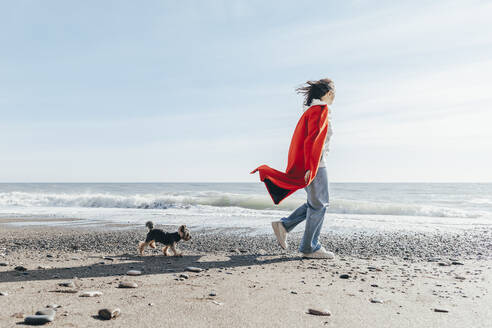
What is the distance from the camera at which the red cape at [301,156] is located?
4.66m

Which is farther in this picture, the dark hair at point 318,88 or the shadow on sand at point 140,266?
the dark hair at point 318,88

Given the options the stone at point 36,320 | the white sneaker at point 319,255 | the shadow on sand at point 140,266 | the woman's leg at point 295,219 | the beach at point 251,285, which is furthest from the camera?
the woman's leg at point 295,219

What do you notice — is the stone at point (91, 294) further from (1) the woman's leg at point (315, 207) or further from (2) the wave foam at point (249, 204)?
(2) the wave foam at point (249, 204)

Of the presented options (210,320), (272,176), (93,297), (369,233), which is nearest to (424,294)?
(210,320)

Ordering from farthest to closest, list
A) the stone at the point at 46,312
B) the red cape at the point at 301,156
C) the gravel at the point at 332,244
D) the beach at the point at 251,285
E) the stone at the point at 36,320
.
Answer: the gravel at the point at 332,244 < the red cape at the point at 301,156 < the beach at the point at 251,285 < the stone at the point at 46,312 < the stone at the point at 36,320

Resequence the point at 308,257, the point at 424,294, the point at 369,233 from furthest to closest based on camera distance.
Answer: the point at 369,233 → the point at 308,257 → the point at 424,294

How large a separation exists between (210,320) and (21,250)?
4.47 m

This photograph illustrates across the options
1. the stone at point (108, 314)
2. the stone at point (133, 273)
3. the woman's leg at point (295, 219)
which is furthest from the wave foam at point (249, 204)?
the stone at point (108, 314)

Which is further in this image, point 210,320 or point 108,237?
point 108,237

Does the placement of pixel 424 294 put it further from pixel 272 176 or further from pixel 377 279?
pixel 272 176

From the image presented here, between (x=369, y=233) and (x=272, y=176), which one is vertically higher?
(x=272, y=176)

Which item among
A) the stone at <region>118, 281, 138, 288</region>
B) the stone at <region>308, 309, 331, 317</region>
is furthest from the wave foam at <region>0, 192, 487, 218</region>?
the stone at <region>118, 281, 138, 288</region>

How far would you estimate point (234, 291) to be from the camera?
125 inches

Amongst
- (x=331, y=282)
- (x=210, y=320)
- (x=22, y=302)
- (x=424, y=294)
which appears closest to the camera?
(x=210, y=320)
